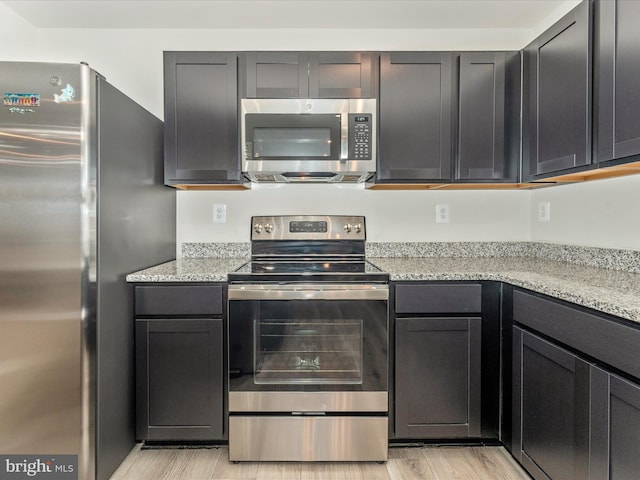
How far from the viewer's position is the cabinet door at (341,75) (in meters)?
2.08

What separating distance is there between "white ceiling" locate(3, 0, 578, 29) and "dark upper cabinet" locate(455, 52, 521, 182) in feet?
1.29

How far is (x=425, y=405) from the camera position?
1.82 m

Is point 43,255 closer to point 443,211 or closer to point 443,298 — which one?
point 443,298

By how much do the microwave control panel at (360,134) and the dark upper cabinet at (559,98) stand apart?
839mm

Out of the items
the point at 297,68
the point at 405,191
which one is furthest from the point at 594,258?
the point at 297,68

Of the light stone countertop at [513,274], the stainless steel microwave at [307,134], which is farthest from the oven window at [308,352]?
the stainless steel microwave at [307,134]

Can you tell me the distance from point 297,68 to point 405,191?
1009 millimetres

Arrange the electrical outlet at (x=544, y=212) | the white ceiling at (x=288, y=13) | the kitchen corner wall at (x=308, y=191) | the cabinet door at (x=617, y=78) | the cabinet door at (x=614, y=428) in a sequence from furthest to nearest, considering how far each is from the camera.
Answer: the kitchen corner wall at (x=308, y=191)
the electrical outlet at (x=544, y=212)
the white ceiling at (x=288, y=13)
the cabinet door at (x=617, y=78)
the cabinet door at (x=614, y=428)

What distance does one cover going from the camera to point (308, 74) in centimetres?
209

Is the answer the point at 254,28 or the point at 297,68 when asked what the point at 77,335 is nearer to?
the point at 297,68

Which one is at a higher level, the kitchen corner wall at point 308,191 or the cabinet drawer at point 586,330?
the kitchen corner wall at point 308,191

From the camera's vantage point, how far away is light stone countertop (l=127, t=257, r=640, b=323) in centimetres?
125

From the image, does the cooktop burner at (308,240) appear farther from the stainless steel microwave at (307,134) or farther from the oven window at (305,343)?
the oven window at (305,343)

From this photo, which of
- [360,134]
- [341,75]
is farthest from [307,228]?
[341,75]
